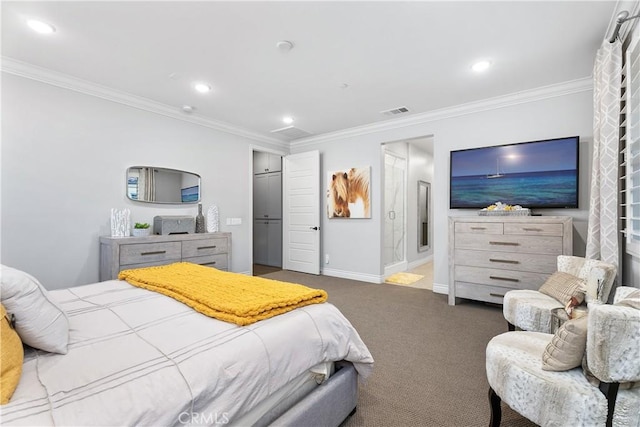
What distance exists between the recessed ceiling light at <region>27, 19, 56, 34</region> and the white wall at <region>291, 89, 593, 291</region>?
3.78 metres

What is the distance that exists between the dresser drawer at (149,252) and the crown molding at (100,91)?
1.75 metres

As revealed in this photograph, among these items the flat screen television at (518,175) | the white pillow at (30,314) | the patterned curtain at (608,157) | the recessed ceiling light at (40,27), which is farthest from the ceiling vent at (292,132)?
the white pillow at (30,314)

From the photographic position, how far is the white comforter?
806 mm

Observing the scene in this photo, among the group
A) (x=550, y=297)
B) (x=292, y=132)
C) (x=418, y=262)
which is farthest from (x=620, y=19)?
(x=418, y=262)

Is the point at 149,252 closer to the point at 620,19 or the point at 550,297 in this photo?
the point at 550,297

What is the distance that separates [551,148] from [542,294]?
179cm

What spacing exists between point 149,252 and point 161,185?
1.04 m

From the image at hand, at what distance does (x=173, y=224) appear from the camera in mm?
3734

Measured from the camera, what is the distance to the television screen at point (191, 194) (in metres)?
4.16

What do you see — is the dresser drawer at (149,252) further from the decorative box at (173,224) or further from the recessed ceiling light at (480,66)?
the recessed ceiling light at (480,66)

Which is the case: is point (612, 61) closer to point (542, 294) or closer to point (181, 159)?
point (542, 294)

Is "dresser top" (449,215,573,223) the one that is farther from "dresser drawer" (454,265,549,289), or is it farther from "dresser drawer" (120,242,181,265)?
"dresser drawer" (120,242,181,265)

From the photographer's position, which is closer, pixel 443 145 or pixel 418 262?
pixel 443 145

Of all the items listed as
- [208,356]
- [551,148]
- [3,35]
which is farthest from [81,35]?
[551,148]
